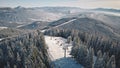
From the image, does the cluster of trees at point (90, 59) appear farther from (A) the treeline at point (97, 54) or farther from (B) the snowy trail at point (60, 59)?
(B) the snowy trail at point (60, 59)

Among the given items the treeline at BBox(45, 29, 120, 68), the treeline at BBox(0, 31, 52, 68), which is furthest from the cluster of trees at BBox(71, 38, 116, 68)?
the treeline at BBox(0, 31, 52, 68)

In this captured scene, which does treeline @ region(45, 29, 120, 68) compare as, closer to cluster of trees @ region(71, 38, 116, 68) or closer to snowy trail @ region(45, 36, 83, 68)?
cluster of trees @ region(71, 38, 116, 68)

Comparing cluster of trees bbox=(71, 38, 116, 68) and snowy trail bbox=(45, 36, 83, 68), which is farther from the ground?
cluster of trees bbox=(71, 38, 116, 68)

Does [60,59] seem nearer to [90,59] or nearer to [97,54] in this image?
[90,59]

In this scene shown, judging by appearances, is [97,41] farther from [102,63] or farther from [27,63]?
[27,63]

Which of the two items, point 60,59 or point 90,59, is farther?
point 60,59

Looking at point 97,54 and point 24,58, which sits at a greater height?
point 24,58

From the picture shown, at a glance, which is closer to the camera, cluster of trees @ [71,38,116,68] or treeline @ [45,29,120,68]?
cluster of trees @ [71,38,116,68]

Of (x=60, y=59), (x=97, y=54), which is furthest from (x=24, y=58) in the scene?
(x=97, y=54)

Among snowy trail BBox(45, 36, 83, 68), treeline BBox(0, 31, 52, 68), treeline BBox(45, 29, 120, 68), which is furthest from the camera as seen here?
snowy trail BBox(45, 36, 83, 68)

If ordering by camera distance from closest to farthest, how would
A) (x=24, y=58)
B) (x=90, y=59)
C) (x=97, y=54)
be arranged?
1. (x=90, y=59)
2. (x=24, y=58)
3. (x=97, y=54)

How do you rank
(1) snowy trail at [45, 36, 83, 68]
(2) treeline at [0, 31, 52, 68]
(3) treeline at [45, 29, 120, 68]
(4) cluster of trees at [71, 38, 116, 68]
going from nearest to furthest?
(4) cluster of trees at [71, 38, 116, 68]
(2) treeline at [0, 31, 52, 68]
(3) treeline at [45, 29, 120, 68]
(1) snowy trail at [45, 36, 83, 68]
